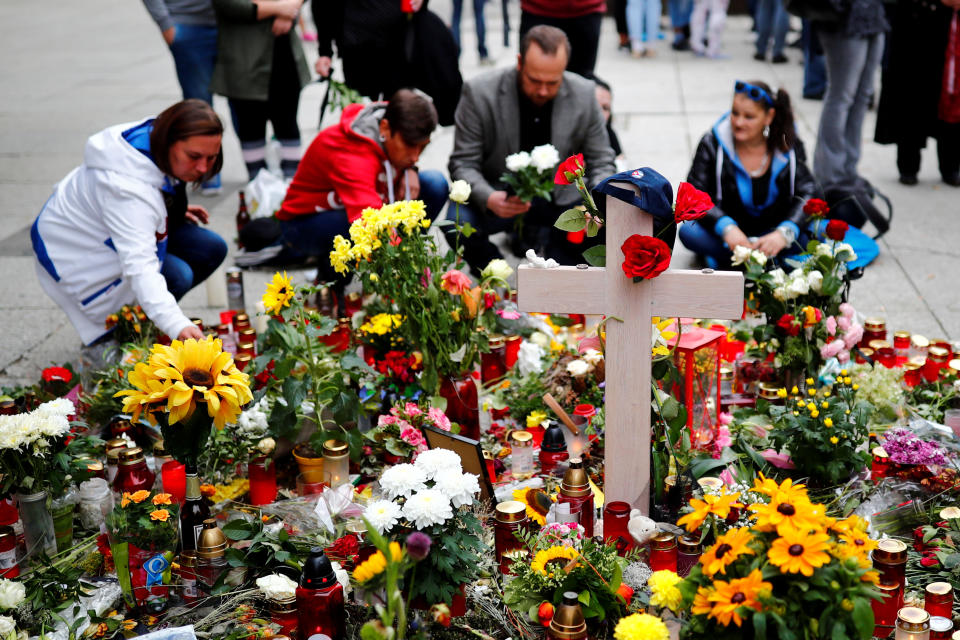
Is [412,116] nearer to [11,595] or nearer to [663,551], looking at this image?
[663,551]

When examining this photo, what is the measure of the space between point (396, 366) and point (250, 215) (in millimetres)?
2651

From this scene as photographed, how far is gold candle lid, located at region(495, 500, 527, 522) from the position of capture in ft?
8.00

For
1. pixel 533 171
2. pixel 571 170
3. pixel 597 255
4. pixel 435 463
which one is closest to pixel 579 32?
pixel 533 171

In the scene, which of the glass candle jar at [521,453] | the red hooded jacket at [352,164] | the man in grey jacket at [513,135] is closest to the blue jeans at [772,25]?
the man in grey jacket at [513,135]

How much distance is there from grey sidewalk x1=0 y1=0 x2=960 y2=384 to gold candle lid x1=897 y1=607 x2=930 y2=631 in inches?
95.1

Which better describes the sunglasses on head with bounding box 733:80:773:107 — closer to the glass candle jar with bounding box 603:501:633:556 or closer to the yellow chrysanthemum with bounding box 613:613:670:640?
the glass candle jar with bounding box 603:501:633:556

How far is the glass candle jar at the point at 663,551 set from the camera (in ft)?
7.72

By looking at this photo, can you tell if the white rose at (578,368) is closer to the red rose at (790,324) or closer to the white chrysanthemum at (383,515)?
the red rose at (790,324)

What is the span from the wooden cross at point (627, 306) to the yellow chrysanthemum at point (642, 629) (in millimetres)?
652

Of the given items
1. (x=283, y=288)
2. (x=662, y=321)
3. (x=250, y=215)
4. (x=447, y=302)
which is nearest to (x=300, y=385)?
(x=283, y=288)

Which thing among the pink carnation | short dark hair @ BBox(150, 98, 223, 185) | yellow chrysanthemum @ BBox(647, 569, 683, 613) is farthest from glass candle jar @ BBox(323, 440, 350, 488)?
short dark hair @ BBox(150, 98, 223, 185)

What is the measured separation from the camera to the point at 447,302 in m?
3.10

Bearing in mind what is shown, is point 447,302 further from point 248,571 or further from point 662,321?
point 248,571

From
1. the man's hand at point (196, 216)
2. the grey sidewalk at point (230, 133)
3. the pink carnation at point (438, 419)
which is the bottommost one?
the grey sidewalk at point (230, 133)
